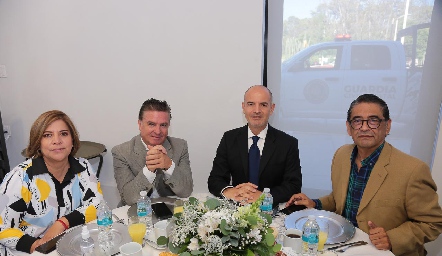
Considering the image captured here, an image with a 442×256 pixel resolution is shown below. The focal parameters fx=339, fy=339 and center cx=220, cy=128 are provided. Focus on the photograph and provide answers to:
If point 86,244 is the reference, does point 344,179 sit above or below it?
above

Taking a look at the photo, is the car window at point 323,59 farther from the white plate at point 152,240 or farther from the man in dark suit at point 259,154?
the white plate at point 152,240

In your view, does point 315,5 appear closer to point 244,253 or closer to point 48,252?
point 244,253

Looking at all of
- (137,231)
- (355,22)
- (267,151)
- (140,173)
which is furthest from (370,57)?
(137,231)

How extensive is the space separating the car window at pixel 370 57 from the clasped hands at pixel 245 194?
184cm

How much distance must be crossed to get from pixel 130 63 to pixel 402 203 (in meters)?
2.99

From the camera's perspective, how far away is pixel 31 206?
2.00 metres

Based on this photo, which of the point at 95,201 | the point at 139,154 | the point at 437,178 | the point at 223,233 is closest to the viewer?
the point at 223,233

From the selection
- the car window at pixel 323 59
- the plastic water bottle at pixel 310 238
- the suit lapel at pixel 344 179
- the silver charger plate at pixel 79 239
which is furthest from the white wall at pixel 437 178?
the silver charger plate at pixel 79 239

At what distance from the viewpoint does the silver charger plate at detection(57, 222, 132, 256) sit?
5.45ft

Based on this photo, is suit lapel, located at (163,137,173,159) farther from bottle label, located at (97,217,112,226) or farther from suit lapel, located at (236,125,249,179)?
bottle label, located at (97,217,112,226)

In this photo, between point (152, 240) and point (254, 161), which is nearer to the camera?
point (152, 240)

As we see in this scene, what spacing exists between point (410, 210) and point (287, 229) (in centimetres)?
78

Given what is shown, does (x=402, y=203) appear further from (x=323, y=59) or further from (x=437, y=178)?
(x=323, y=59)

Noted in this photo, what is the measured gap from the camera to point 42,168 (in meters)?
2.03
